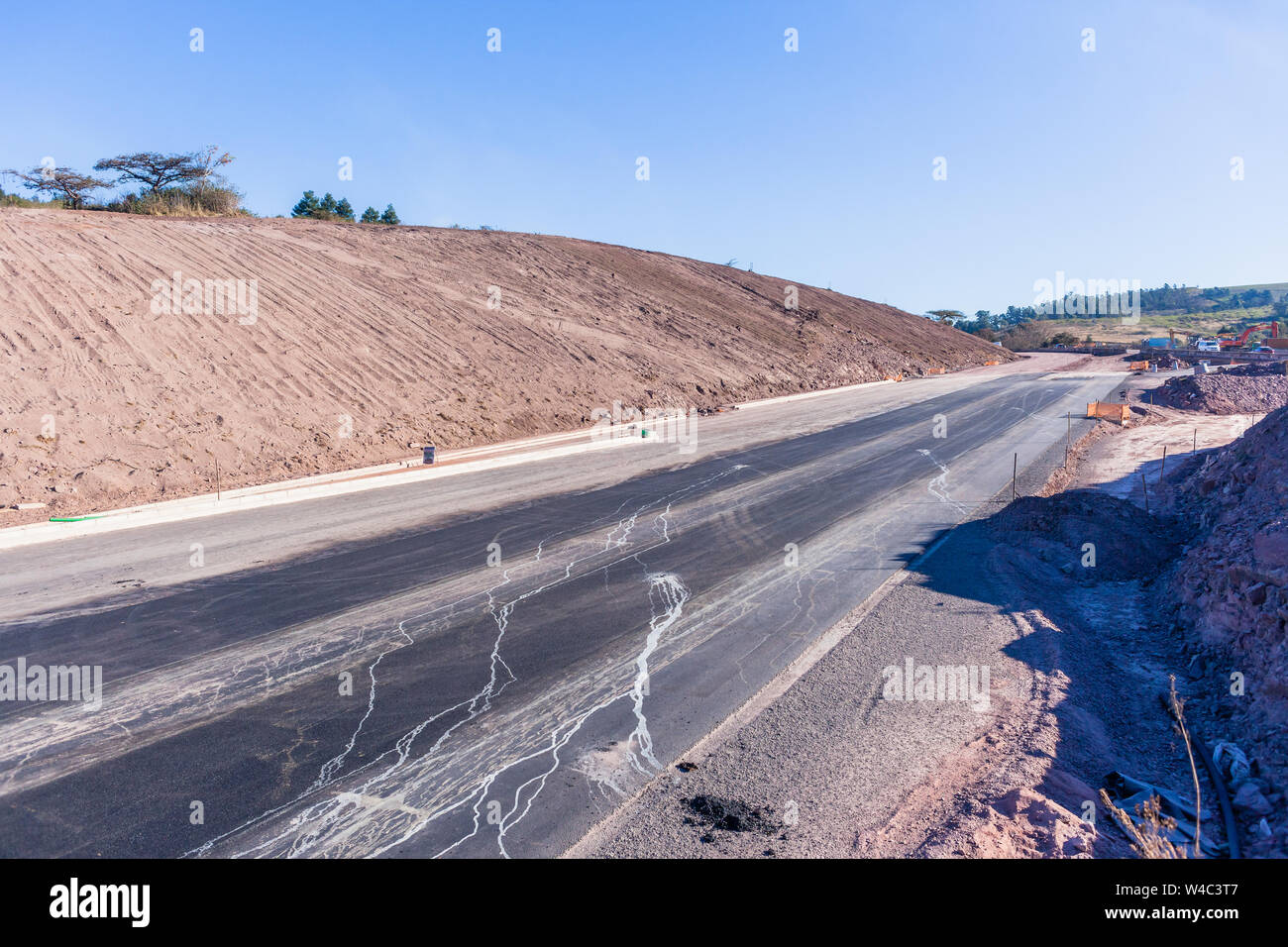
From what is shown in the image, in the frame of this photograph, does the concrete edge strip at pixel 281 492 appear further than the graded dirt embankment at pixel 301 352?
No

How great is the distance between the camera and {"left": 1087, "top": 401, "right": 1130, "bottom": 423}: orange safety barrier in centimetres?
2519

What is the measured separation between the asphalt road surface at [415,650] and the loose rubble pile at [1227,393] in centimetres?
1685

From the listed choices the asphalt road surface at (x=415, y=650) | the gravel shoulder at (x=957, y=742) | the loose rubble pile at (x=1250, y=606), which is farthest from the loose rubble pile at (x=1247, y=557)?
the asphalt road surface at (x=415, y=650)

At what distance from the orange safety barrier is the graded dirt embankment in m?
14.5

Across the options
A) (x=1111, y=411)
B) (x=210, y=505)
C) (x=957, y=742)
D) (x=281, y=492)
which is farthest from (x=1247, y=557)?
(x=1111, y=411)

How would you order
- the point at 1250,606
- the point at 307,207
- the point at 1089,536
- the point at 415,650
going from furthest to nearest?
the point at 307,207, the point at 1089,536, the point at 415,650, the point at 1250,606

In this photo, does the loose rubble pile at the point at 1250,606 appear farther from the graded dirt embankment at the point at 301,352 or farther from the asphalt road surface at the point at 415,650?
the graded dirt embankment at the point at 301,352

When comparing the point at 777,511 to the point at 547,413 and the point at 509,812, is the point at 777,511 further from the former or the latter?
the point at 547,413

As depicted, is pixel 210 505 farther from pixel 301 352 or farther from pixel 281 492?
pixel 301 352

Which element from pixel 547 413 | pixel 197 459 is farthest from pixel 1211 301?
pixel 197 459

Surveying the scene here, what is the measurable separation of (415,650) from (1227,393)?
3206 centimetres

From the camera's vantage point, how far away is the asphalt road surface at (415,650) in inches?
202

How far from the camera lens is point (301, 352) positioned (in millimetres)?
23172

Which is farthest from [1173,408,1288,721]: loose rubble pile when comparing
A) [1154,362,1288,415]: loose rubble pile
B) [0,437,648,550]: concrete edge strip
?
[1154,362,1288,415]: loose rubble pile
